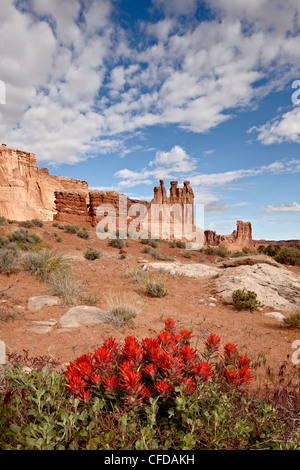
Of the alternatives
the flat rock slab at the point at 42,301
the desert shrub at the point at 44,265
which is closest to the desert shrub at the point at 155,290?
the desert shrub at the point at 44,265

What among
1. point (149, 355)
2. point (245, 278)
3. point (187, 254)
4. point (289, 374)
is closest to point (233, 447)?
point (149, 355)

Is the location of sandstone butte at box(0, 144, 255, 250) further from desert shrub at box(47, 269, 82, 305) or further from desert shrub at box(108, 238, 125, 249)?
desert shrub at box(47, 269, 82, 305)

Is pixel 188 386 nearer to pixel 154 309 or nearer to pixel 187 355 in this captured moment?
pixel 187 355

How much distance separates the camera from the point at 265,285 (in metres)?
8.34

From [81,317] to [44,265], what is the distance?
3207 millimetres

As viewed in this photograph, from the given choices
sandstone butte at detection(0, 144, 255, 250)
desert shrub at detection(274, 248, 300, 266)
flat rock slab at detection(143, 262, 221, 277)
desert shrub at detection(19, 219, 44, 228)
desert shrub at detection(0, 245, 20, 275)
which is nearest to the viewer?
desert shrub at detection(0, 245, 20, 275)

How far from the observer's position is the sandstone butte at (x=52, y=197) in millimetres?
28500

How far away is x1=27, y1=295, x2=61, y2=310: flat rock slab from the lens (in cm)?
509

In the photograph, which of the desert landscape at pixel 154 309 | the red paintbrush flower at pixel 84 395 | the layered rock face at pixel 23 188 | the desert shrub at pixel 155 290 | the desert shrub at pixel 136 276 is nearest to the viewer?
the red paintbrush flower at pixel 84 395

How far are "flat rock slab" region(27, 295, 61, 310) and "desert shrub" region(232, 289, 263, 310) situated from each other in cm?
459

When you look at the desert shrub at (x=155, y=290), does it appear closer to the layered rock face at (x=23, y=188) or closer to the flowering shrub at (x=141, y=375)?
the flowering shrub at (x=141, y=375)

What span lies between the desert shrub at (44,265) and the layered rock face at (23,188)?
3347cm

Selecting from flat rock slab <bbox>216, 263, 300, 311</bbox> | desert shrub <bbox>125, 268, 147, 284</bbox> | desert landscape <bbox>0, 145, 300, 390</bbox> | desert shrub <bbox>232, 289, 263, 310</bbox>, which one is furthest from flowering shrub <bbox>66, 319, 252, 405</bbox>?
desert shrub <bbox>125, 268, 147, 284</bbox>

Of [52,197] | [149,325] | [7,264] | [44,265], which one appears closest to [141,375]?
[149,325]
